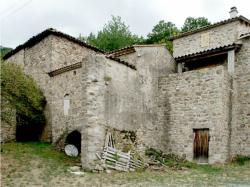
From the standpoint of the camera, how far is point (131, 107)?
18.6 metres

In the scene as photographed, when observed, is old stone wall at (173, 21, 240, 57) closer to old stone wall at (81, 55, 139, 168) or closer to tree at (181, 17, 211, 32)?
old stone wall at (81, 55, 139, 168)

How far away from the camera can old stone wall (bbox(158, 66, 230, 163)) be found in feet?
61.4

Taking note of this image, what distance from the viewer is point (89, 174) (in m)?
15.3

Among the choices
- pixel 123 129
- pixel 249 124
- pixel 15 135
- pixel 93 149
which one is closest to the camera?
pixel 93 149

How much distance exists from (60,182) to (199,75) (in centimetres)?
945

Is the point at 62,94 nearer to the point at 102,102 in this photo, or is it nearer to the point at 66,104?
the point at 66,104

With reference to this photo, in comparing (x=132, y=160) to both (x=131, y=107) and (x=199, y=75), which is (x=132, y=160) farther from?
(x=199, y=75)

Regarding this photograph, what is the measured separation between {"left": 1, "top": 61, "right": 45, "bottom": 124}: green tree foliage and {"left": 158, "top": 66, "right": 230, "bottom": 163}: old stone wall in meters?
7.08

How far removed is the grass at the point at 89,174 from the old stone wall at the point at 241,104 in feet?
2.65

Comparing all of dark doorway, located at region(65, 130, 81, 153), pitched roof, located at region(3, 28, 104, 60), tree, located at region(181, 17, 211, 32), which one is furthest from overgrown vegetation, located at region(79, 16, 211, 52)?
dark doorway, located at region(65, 130, 81, 153)

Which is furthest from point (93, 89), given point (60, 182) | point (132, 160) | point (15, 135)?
point (15, 135)

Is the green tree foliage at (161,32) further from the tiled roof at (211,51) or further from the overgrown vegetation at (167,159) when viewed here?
the overgrown vegetation at (167,159)

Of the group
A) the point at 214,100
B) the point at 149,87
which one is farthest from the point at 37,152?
the point at 214,100

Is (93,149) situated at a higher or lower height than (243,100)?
lower
